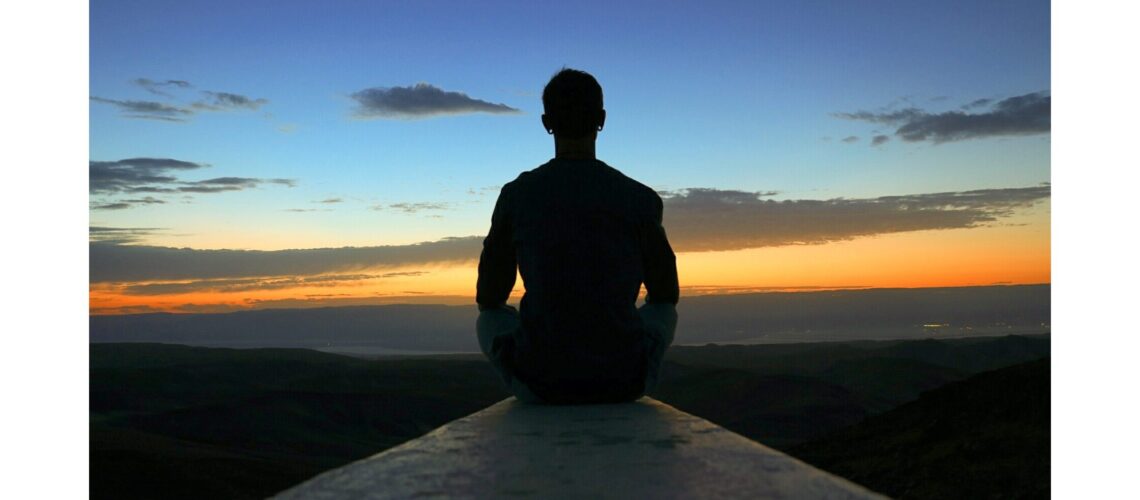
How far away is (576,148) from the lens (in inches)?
143

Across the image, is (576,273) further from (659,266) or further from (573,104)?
(573,104)

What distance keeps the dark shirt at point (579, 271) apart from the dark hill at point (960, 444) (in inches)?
172

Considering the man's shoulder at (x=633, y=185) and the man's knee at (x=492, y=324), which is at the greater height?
the man's shoulder at (x=633, y=185)

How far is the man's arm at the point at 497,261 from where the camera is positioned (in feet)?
11.7

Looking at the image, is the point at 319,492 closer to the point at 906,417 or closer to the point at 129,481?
the point at 906,417

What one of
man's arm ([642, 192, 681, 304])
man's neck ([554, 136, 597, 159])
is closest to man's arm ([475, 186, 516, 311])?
man's neck ([554, 136, 597, 159])

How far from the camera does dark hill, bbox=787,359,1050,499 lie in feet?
25.3

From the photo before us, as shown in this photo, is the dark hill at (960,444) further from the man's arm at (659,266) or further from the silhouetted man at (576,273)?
the silhouetted man at (576,273)

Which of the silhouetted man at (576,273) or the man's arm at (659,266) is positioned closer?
the silhouetted man at (576,273)

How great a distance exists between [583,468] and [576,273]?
1.42 meters

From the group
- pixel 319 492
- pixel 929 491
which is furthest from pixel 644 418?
pixel 929 491

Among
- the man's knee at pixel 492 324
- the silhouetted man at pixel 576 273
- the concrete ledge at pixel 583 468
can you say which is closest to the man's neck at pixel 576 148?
the silhouetted man at pixel 576 273

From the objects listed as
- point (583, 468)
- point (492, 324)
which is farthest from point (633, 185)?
point (583, 468)

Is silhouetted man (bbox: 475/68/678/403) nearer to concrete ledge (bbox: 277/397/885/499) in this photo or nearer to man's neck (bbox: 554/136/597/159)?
man's neck (bbox: 554/136/597/159)
